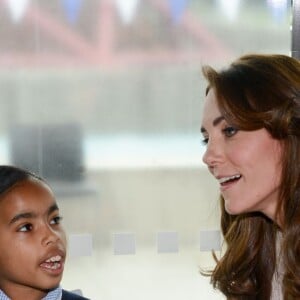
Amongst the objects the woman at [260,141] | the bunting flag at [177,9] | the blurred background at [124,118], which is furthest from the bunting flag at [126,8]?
the woman at [260,141]

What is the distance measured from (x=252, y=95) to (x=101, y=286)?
3.57ft

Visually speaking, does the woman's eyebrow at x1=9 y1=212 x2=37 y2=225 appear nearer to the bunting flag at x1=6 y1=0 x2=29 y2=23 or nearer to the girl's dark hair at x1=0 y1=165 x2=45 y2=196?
the girl's dark hair at x1=0 y1=165 x2=45 y2=196

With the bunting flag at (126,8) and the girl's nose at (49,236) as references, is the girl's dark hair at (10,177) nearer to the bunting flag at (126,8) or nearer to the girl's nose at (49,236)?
the girl's nose at (49,236)

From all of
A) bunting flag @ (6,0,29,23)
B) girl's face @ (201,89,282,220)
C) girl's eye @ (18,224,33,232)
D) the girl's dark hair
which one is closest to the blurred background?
bunting flag @ (6,0,29,23)

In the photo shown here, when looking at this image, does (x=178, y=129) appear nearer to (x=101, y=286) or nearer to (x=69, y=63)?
(x=69, y=63)

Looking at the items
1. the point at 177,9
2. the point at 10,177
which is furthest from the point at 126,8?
the point at 10,177

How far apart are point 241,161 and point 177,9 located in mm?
921

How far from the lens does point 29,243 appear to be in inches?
53.0

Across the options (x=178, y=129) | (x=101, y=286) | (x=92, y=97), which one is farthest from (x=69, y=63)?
(x=101, y=286)

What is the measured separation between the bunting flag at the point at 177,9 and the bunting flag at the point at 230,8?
14cm

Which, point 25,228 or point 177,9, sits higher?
A: point 177,9

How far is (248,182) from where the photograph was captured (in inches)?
51.2

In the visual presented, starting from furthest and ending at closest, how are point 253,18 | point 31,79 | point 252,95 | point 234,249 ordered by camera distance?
1. point 253,18
2. point 31,79
3. point 234,249
4. point 252,95

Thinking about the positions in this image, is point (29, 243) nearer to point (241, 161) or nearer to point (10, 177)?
point (10, 177)
